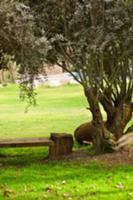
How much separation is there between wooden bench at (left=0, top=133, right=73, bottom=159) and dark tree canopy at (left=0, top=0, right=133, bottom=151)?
0.53 metres

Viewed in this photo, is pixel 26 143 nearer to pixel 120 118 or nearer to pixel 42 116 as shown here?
pixel 120 118

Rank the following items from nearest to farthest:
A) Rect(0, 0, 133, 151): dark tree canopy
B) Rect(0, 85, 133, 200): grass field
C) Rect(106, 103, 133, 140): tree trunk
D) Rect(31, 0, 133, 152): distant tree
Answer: Rect(0, 85, 133, 200): grass field
Rect(0, 0, 133, 151): dark tree canopy
Rect(31, 0, 133, 152): distant tree
Rect(106, 103, 133, 140): tree trunk

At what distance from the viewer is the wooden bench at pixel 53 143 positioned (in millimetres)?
9070

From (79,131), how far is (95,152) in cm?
235

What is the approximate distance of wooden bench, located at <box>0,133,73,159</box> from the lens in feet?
29.8

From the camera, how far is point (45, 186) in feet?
23.6

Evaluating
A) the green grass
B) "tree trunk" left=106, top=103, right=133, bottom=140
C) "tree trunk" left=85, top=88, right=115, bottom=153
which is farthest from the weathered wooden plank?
the green grass

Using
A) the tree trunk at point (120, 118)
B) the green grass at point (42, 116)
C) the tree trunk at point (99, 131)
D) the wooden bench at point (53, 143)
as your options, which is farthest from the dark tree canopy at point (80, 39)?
the green grass at point (42, 116)

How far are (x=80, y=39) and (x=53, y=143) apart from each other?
1903 mm

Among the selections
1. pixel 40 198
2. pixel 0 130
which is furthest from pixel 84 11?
pixel 0 130

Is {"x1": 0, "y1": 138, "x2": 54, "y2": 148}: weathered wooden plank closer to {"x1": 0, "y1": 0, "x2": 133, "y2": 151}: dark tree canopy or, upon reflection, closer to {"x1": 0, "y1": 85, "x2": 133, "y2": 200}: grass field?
{"x1": 0, "y1": 85, "x2": 133, "y2": 200}: grass field

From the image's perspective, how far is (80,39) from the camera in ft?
27.7

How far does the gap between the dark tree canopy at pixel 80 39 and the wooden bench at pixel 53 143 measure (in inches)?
21.1

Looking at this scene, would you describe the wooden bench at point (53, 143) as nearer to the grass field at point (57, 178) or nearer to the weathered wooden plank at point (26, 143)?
the weathered wooden plank at point (26, 143)
